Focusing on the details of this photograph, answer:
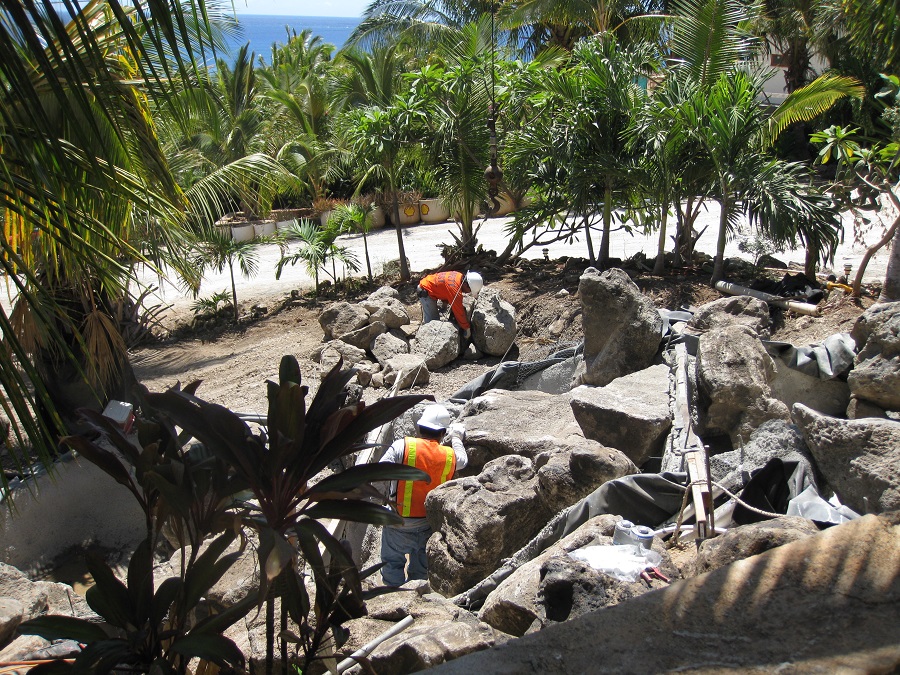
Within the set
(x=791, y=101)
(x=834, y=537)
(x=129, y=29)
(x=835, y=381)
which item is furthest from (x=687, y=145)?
(x=129, y=29)

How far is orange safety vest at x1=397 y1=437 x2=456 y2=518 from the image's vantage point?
5328mm

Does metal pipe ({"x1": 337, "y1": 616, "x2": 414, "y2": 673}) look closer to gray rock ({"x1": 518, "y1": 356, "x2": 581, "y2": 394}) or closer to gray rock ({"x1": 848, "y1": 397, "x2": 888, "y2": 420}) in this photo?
gray rock ({"x1": 848, "y1": 397, "x2": 888, "y2": 420})

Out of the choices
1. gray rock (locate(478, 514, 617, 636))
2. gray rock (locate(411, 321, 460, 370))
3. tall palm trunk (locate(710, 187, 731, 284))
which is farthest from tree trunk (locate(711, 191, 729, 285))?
gray rock (locate(478, 514, 617, 636))

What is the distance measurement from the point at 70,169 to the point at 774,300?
7964 mm

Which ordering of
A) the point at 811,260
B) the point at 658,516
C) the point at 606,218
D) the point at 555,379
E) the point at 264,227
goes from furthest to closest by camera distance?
the point at 264,227
the point at 606,218
the point at 811,260
the point at 555,379
the point at 658,516

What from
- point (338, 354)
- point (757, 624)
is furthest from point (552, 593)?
point (338, 354)

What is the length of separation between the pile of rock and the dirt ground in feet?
0.68

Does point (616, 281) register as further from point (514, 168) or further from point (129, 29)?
point (129, 29)

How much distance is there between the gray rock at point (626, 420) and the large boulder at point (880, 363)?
4.72 feet

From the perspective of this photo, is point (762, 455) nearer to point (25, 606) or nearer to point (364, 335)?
point (25, 606)

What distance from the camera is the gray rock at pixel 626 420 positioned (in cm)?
598

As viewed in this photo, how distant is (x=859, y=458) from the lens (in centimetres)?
436

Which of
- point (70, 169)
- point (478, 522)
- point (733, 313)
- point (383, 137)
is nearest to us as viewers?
point (70, 169)

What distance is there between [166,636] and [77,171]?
201cm
